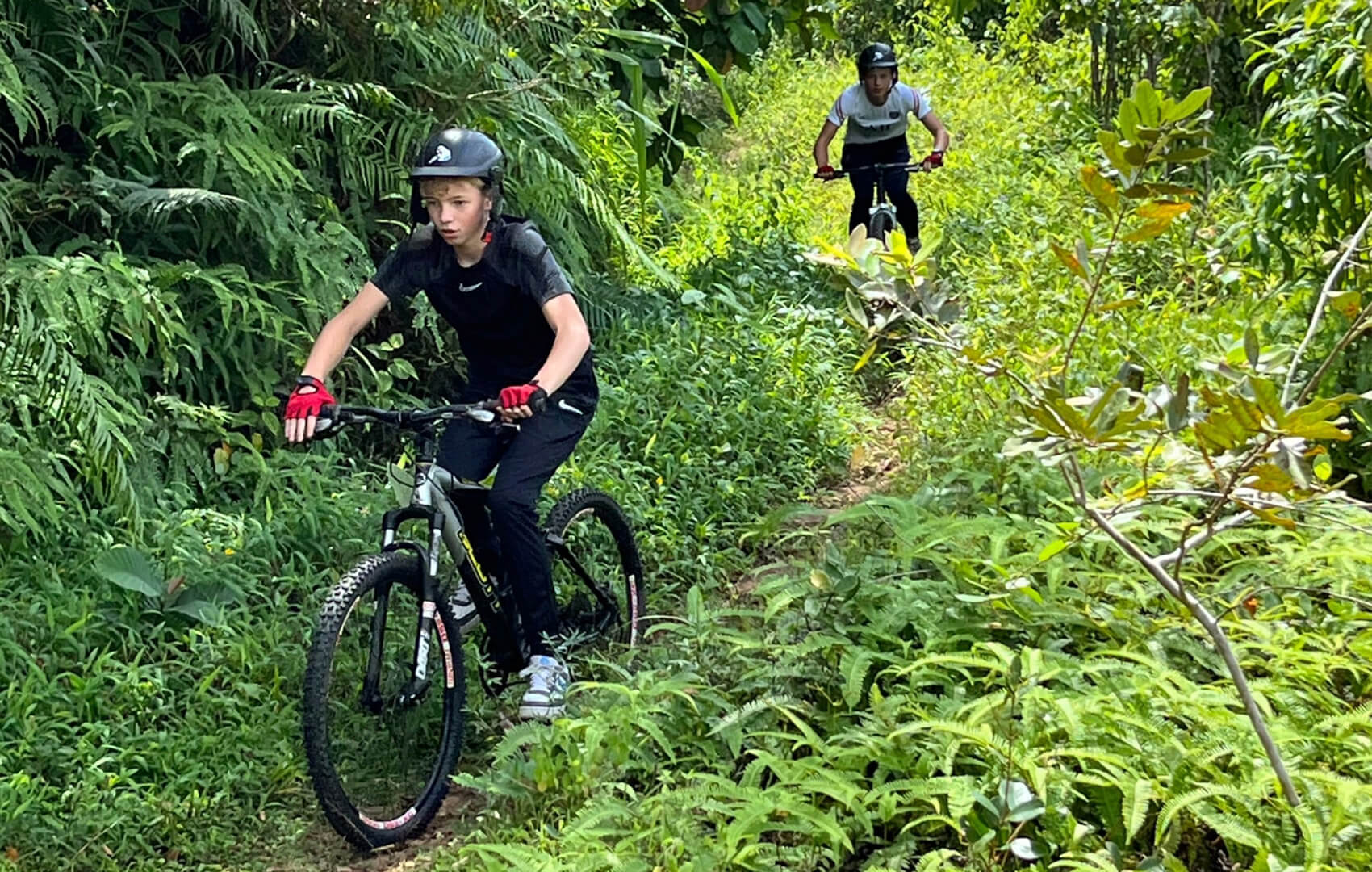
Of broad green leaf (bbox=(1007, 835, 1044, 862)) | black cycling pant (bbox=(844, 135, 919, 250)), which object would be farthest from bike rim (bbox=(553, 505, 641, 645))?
black cycling pant (bbox=(844, 135, 919, 250))

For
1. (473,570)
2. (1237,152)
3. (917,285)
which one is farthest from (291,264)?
(1237,152)

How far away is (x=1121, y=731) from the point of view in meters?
3.17

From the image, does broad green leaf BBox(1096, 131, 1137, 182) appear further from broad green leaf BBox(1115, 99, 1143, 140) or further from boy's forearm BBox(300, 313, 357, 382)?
boy's forearm BBox(300, 313, 357, 382)

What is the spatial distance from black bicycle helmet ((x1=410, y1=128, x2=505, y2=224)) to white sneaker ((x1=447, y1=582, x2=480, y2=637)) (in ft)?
4.58

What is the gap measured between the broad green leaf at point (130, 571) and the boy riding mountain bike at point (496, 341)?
3.50 ft

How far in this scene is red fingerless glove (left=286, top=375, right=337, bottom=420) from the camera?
12.4ft

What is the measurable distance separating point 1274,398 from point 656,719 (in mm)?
2128

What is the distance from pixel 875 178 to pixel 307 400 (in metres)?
5.84

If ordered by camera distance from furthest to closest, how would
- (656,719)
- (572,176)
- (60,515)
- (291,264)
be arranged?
1. (572,176)
2. (291,264)
3. (60,515)
4. (656,719)

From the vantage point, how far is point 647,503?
19.8ft

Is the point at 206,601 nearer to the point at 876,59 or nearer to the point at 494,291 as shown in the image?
the point at 494,291

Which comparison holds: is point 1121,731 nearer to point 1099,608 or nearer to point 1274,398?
point 1099,608

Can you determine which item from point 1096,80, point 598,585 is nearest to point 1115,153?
point 598,585

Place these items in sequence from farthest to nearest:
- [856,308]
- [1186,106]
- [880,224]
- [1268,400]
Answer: [880,224], [856,308], [1186,106], [1268,400]
